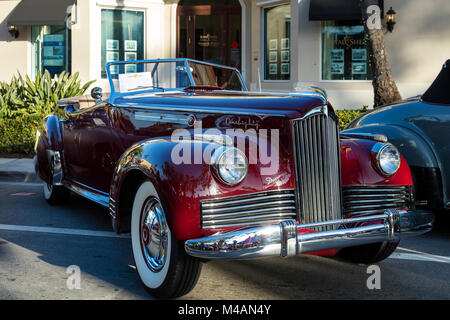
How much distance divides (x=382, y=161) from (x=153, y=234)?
1683 millimetres

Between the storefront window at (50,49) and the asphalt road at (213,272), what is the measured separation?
1275 centimetres

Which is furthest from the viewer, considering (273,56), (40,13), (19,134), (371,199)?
(40,13)

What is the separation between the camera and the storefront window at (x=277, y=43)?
15.9 meters

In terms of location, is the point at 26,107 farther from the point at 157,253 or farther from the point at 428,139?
the point at 157,253

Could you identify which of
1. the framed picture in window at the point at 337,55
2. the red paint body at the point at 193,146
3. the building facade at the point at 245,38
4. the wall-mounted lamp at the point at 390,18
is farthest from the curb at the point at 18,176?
the wall-mounted lamp at the point at 390,18

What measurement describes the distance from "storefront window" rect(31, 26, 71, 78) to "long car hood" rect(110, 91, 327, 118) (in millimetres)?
13398

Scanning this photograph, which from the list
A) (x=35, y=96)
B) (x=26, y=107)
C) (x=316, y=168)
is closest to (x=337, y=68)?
(x=35, y=96)

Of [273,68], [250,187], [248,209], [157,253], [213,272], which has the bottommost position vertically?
[213,272]

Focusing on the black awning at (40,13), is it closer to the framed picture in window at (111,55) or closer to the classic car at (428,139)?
the framed picture in window at (111,55)

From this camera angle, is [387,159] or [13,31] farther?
[13,31]

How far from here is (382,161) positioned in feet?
13.8

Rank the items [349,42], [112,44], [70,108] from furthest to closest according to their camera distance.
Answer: [112,44] < [349,42] < [70,108]

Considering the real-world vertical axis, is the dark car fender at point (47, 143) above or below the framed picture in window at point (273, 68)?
below

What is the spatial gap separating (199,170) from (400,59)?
467 inches
